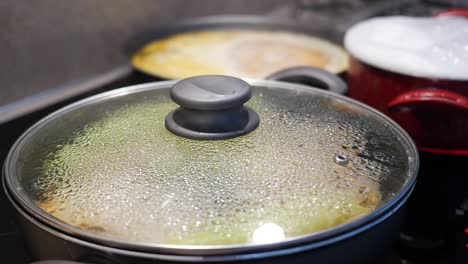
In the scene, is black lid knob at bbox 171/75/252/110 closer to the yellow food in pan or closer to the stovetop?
the stovetop

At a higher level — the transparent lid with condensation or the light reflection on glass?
the transparent lid with condensation

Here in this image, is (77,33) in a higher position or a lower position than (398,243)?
higher

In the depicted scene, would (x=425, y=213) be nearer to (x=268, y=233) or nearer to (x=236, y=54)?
(x=268, y=233)

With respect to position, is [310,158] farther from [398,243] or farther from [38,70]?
[38,70]

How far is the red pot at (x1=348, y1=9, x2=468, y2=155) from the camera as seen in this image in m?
0.91

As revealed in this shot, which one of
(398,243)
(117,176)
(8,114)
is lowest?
(398,243)

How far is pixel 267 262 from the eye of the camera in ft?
1.72

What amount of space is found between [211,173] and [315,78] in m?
0.43

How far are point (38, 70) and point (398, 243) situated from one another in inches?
37.3

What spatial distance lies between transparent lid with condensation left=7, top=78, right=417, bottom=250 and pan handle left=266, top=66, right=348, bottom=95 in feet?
0.43

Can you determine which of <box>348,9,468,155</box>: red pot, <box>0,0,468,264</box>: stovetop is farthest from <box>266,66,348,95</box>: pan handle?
<box>0,0,468,264</box>: stovetop

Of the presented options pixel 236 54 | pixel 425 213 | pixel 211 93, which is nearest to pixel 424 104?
pixel 425 213

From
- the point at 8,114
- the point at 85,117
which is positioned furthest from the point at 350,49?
the point at 8,114

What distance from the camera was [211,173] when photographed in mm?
651
